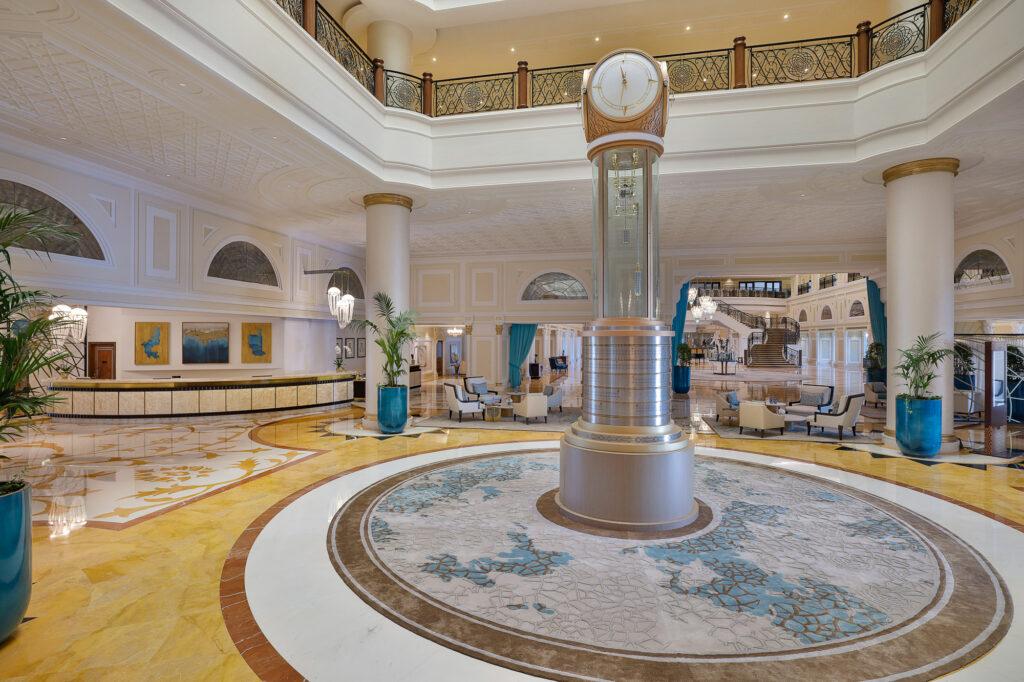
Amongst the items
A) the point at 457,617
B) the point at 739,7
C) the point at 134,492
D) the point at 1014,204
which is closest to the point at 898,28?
the point at 739,7

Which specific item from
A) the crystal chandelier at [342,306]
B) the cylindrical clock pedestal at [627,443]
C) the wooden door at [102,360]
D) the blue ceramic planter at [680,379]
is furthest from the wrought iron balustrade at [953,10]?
the wooden door at [102,360]

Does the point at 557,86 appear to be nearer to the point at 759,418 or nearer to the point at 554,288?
the point at 554,288

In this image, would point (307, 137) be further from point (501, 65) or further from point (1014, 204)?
point (1014, 204)

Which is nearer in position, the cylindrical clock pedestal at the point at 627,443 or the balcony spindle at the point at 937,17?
the cylindrical clock pedestal at the point at 627,443

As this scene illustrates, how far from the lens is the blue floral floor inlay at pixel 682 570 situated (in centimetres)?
262

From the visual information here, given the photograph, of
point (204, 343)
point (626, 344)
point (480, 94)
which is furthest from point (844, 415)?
point (204, 343)

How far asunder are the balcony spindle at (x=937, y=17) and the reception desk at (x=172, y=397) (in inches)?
466

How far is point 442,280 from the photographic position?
1379 centimetres

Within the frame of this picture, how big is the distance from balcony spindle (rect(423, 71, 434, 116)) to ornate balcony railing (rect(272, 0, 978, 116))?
0.01 meters

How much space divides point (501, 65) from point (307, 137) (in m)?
5.75

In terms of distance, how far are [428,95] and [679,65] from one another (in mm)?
3844

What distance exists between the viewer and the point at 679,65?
23.7ft

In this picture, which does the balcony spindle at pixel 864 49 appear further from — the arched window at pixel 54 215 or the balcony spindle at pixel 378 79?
the arched window at pixel 54 215

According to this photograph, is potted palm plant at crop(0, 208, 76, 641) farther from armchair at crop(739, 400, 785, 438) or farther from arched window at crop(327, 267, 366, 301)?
arched window at crop(327, 267, 366, 301)
